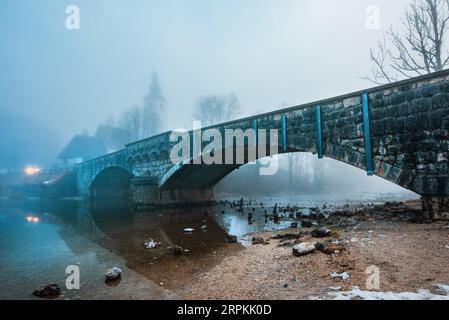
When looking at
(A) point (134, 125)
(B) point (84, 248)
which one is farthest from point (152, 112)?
(B) point (84, 248)

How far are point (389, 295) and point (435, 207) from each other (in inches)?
214

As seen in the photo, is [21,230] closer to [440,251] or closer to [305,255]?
[305,255]

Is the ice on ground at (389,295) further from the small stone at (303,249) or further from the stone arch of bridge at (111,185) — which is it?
the stone arch of bridge at (111,185)

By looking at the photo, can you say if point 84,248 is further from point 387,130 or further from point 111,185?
point 111,185

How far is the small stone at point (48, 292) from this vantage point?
4.32m

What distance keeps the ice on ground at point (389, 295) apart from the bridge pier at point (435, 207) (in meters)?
4.75

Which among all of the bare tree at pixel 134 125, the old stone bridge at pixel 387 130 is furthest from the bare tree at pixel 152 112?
the old stone bridge at pixel 387 130

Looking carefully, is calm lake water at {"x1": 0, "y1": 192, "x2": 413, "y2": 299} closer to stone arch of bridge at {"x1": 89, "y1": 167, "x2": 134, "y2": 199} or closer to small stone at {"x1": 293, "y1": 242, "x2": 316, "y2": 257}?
small stone at {"x1": 293, "y1": 242, "x2": 316, "y2": 257}

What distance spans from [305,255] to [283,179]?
39.9m

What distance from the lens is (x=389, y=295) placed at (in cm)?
312

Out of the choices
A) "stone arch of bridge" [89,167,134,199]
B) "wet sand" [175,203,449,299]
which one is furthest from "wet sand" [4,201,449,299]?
"stone arch of bridge" [89,167,134,199]

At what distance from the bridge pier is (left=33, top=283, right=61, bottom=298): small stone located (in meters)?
8.75

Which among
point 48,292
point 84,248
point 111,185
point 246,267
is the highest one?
point 111,185

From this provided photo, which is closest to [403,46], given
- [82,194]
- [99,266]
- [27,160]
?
[99,266]
